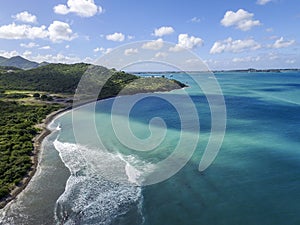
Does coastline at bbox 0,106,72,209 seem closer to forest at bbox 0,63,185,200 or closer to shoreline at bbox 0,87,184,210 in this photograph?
shoreline at bbox 0,87,184,210

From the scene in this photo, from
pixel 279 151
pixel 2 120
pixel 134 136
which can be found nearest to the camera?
pixel 279 151

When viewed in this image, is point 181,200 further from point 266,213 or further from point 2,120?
point 2,120

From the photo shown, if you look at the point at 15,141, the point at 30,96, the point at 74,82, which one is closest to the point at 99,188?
the point at 15,141

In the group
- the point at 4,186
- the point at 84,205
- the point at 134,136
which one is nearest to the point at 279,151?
the point at 134,136

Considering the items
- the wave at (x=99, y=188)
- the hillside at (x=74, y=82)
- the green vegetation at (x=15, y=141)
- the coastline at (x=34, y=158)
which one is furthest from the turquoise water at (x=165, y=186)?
the hillside at (x=74, y=82)

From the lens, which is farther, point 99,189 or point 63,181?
point 63,181

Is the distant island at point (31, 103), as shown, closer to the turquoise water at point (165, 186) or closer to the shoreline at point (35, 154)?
the shoreline at point (35, 154)

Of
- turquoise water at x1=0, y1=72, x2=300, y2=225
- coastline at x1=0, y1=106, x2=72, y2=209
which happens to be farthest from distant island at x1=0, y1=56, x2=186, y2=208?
turquoise water at x1=0, y1=72, x2=300, y2=225
